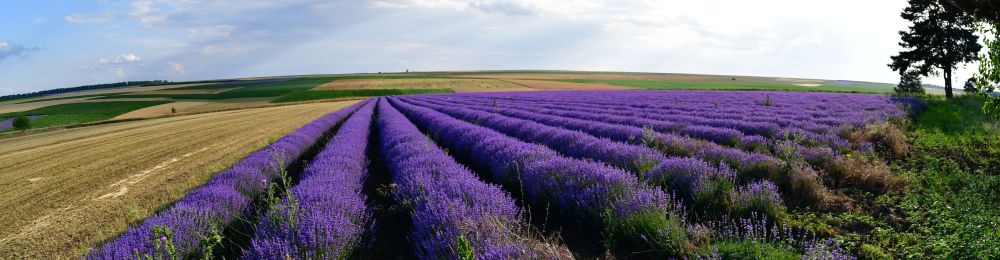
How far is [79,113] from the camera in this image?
43.2 m

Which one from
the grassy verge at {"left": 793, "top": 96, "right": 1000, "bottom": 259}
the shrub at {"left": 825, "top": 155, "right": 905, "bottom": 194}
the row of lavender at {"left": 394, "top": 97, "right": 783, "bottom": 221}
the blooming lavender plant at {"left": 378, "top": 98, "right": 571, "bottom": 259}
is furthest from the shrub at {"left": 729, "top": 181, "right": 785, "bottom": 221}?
the blooming lavender plant at {"left": 378, "top": 98, "right": 571, "bottom": 259}

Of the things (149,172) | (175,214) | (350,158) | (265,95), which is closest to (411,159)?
(350,158)

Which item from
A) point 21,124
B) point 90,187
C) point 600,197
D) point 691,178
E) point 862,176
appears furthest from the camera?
point 21,124

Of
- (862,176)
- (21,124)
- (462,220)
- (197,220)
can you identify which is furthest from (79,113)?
(862,176)

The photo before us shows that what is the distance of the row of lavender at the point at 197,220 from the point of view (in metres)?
3.05

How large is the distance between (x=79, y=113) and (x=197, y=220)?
5403 centimetres

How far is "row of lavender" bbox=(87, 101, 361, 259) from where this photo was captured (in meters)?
3.05

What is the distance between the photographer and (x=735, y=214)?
3984mm

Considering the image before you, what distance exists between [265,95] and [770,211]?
6471 cm

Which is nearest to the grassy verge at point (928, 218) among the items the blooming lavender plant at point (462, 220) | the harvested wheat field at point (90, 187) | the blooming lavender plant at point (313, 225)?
the blooming lavender plant at point (462, 220)

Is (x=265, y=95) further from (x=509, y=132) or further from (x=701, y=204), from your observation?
(x=701, y=204)

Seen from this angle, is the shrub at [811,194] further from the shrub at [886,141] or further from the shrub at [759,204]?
the shrub at [886,141]

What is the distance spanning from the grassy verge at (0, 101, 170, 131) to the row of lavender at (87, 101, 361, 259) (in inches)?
1535

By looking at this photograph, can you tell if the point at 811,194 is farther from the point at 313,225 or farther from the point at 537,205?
the point at 313,225
